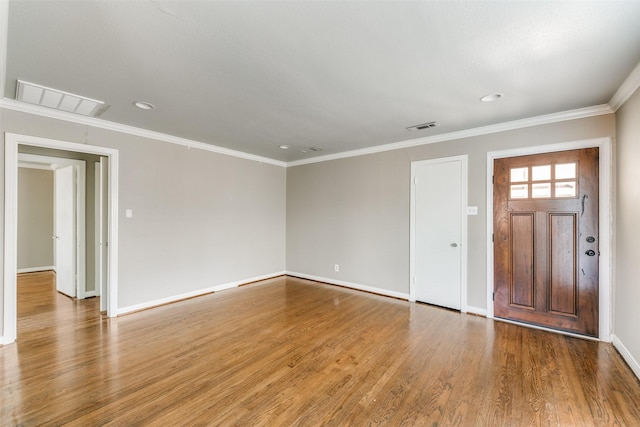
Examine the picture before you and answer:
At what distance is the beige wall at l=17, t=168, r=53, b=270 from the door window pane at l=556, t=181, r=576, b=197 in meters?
9.72

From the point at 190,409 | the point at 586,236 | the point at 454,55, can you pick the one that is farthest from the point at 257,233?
the point at 586,236

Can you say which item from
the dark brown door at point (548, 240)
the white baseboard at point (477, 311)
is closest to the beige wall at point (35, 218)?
the white baseboard at point (477, 311)

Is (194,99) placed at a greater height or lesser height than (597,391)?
greater

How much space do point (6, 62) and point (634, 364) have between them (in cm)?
556

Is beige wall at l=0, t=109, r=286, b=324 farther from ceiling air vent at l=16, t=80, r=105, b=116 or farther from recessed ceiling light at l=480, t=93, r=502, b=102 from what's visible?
recessed ceiling light at l=480, t=93, r=502, b=102

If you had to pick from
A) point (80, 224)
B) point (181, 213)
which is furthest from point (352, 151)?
point (80, 224)

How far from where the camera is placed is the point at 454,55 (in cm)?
201

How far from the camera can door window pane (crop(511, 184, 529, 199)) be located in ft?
11.1

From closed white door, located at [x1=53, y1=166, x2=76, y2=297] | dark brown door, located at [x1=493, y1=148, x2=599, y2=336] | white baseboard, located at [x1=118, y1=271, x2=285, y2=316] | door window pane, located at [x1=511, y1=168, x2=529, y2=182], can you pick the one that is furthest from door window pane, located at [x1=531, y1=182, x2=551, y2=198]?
closed white door, located at [x1=53, y1=166, x2=76, y2=297]

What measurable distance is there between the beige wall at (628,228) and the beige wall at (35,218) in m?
9.95

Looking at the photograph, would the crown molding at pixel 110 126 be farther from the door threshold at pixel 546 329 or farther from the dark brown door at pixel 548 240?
the door threshold at pixel 546 329

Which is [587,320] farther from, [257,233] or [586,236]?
[257,233]

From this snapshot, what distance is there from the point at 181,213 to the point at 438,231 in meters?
3.94

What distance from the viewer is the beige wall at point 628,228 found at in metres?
2.35
